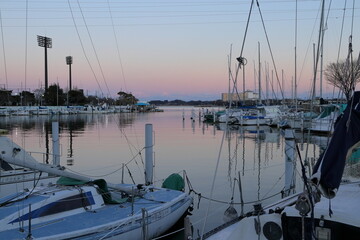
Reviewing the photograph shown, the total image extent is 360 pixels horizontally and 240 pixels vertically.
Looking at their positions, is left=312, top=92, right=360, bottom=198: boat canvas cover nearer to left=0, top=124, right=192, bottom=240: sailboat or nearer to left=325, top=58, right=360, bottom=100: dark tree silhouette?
left=325, top=58, right=360, bottom=100: dark tree silhouette

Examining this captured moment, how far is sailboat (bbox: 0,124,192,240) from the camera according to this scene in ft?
32.0

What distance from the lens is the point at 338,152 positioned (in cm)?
609

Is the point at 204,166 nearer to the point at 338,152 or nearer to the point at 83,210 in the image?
the point at 83,210

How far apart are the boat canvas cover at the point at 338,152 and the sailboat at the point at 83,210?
5525mm

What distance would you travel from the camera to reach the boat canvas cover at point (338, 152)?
589 centimetres

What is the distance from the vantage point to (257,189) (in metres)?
18.7

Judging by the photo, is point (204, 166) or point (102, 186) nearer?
point (102, 186)

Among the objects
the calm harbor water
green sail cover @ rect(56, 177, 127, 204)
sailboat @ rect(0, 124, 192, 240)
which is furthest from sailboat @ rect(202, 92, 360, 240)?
green sail cover @ rect(56, 177, 127, 204)

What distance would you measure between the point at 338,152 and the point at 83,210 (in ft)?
26.1

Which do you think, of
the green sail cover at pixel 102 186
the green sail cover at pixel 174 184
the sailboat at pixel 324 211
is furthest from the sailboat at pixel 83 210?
the sailboat at pixel 324 211

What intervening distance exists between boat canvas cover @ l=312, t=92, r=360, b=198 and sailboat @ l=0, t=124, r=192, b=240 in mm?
5525

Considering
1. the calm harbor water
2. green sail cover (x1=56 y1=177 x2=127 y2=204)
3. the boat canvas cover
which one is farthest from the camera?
the calm harbor water

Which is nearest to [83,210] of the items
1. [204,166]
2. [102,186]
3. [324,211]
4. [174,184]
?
[102,186]

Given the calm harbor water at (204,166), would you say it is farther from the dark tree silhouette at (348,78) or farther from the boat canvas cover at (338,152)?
the boat canvas cover at (338,152)
